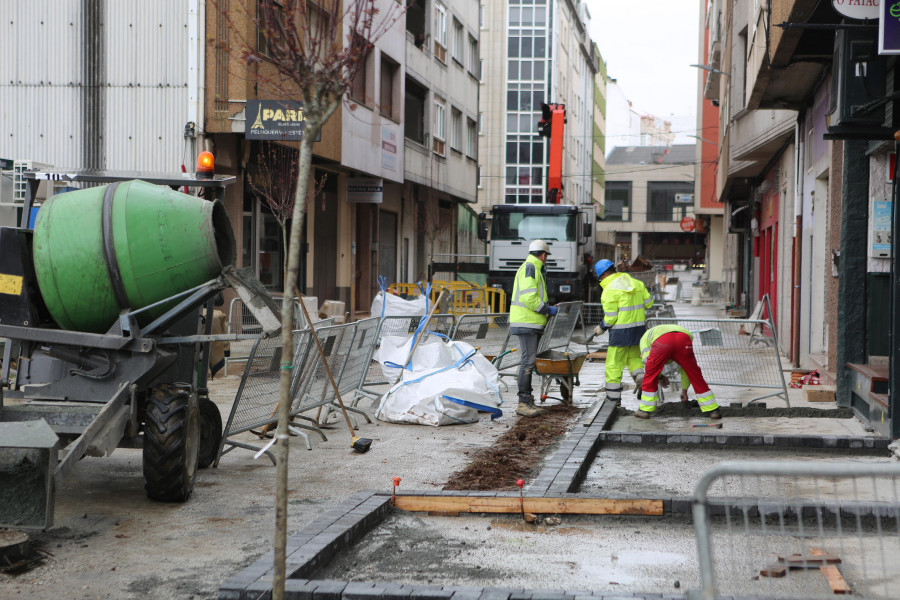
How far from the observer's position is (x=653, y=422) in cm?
1035

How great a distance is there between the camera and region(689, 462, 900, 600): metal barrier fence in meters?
3.30

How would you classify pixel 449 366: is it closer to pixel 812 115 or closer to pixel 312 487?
pixel 312 487

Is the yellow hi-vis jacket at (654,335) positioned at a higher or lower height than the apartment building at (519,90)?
lower

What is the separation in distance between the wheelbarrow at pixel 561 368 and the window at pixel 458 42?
83.0ft

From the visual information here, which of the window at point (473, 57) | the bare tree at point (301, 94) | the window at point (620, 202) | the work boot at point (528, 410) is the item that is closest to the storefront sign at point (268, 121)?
the work boot at point (528, 410)

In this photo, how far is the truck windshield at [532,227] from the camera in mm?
28000

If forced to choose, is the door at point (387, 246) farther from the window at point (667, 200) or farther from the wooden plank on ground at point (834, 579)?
the window at point (667, 200)

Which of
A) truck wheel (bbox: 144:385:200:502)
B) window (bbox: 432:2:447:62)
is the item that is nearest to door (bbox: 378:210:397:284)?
window (bbox: 432:2:447:62)

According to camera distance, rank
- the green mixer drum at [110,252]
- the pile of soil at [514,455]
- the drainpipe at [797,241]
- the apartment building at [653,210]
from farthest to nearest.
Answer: the apartment building at [653,210] < the drainpipe at [797,241] < the pile of soil at [514,455] < the green mixer drum at [110,252]

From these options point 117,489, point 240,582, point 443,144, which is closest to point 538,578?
point 240,582

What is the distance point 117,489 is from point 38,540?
138cm

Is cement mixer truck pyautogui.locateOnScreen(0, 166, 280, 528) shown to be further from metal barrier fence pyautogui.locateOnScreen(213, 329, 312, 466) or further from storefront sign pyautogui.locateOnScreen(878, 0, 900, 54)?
storefront sign pyautogui.locateOnScreen(878, 0, 900, 54)

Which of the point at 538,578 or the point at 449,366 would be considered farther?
the point at 449,366

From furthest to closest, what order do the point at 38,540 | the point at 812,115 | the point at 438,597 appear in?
the point at 812,115 < the point at 38,540 < the point at 438,597
